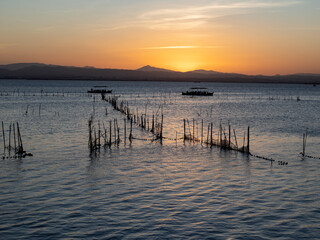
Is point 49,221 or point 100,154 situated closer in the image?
point 49,221

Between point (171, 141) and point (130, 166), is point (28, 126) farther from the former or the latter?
point (130, 166)

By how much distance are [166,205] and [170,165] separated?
6.44 metres

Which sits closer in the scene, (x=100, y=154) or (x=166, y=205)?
(x=166, y=205)

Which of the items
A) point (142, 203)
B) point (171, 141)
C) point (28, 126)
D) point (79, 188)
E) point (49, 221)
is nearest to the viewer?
point (49, 221)

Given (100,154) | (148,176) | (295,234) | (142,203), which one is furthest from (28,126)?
(295,234)

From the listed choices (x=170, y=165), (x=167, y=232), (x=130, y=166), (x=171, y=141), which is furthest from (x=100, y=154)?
(x=167, y=232)

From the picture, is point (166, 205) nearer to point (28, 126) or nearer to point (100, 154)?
point (100, 154)

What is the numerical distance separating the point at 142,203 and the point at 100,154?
935 centimetres

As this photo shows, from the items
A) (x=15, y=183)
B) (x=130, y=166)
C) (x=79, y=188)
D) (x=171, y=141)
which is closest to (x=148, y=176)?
(x=130, y=166)

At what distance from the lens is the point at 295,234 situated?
33.9ft

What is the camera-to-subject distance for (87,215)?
11539mm

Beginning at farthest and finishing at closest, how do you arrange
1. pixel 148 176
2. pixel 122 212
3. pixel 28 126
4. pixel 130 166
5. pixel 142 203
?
pixel 28 126 → pixel 130 166 → pixel 148 176 → pixel 142 203 → pixel 122 212

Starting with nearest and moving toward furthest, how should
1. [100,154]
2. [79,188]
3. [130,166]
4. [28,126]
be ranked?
1. [79,188]
2. [130,166]
3. [100,154]
4. [28,126]

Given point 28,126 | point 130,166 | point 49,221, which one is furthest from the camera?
point 28,126
